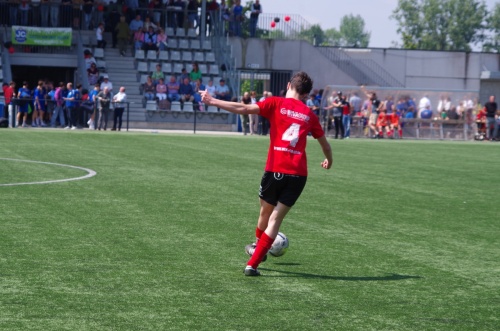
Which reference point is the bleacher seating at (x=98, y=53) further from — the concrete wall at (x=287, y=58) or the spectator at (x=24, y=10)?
the concrete wall at (x=287, y=58)

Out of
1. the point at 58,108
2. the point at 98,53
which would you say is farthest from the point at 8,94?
the point at 98,53

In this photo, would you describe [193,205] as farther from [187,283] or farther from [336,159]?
[336,159]

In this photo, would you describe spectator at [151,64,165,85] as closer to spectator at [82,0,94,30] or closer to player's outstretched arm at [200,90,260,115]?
spectator at [82,0,94,30]

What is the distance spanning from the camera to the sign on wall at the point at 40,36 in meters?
A: 43.5

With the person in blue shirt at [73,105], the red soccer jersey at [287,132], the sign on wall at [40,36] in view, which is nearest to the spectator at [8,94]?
the person in blue shirt at [73,105]

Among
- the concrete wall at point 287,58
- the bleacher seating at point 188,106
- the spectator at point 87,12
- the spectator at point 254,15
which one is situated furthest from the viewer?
the spectator at point 254,15

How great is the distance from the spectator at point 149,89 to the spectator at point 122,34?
3172mm

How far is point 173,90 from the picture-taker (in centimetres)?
4266

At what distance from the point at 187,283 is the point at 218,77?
124 feet

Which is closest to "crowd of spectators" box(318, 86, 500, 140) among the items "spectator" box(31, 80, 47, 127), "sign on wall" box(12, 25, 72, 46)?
"spectator" box(31, 80, 47, 127)

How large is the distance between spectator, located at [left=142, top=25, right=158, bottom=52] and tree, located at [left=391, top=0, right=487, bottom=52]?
101 metres

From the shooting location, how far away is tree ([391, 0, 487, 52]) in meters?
142

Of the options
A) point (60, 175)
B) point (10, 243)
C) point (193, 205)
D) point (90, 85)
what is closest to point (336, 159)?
point (60, 175)

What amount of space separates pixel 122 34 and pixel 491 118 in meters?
17.1
